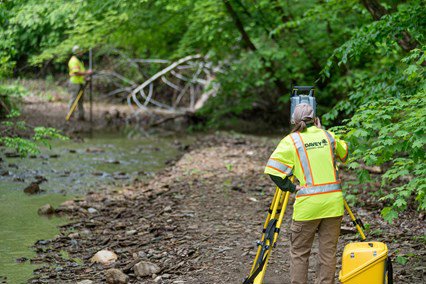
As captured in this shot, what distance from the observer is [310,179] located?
4.41 m

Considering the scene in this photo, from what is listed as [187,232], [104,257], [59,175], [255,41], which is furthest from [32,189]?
[255,41]

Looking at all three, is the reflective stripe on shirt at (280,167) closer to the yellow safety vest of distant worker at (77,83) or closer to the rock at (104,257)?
the rock at (104,257)

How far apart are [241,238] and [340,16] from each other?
8331 mm

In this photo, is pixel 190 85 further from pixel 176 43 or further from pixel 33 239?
pixel 33 239

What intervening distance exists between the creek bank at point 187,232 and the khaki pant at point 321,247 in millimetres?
833

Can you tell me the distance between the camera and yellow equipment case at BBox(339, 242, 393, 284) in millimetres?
4188

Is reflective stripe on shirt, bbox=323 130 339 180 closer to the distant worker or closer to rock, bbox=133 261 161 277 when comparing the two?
rock, bbox=133 261 161 277

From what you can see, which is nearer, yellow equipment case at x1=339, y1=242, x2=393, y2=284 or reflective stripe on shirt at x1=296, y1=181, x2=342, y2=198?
yellow equipment case at x1=339, y1=242, x2=393, y2=284

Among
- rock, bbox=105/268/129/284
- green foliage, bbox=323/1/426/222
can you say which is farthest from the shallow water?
green foliage, bbox=323/1/426/222

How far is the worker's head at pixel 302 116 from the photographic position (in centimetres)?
445

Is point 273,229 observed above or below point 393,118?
below

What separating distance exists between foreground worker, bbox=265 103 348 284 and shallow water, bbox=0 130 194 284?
3.05 metres

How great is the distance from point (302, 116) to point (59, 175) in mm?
7720

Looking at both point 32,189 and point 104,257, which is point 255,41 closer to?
point 32,189
